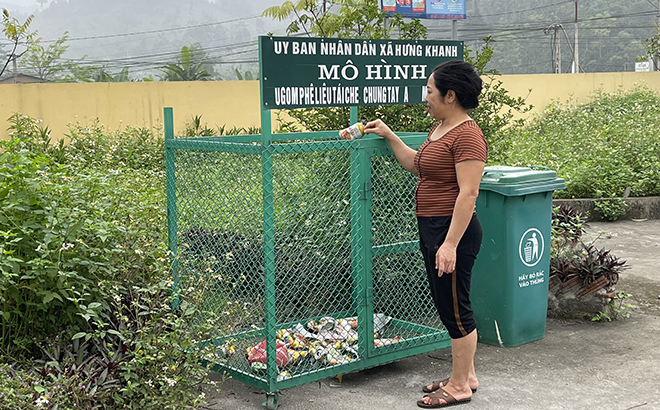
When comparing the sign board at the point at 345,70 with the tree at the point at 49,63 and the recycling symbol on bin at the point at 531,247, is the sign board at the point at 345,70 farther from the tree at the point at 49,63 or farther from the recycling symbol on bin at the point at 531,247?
the tree at the point at 49,63

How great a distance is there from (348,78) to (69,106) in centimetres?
1203

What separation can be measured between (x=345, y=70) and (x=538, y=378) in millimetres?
2234

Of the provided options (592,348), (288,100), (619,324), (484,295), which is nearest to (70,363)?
(288,100)

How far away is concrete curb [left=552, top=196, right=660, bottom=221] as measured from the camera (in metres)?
9.76

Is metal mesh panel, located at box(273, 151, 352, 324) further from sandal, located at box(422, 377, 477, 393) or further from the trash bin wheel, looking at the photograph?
sandal, located at box(422, 377, 477, 393)

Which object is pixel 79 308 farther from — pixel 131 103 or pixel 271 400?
pixel 131 103

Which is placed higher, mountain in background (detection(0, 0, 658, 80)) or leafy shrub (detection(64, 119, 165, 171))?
mountain in background (detection(0, 0, 658, 80))

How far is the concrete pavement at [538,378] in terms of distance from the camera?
404 centimetres

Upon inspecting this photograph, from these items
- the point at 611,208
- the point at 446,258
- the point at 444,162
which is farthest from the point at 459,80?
the point at 611,208

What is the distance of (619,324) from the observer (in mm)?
5457

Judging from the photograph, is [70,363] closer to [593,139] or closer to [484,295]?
[484,295]

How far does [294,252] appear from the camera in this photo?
4.52 m

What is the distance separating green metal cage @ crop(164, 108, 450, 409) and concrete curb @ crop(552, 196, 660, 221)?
5.61 meters

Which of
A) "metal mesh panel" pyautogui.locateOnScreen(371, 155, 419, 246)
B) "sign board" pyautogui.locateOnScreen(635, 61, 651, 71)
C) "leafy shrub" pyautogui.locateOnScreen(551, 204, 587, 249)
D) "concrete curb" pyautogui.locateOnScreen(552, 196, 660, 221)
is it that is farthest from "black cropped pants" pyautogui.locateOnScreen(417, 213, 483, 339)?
"sign board" pyautogui.locateOnScreen(635, 61, 651, 71)
